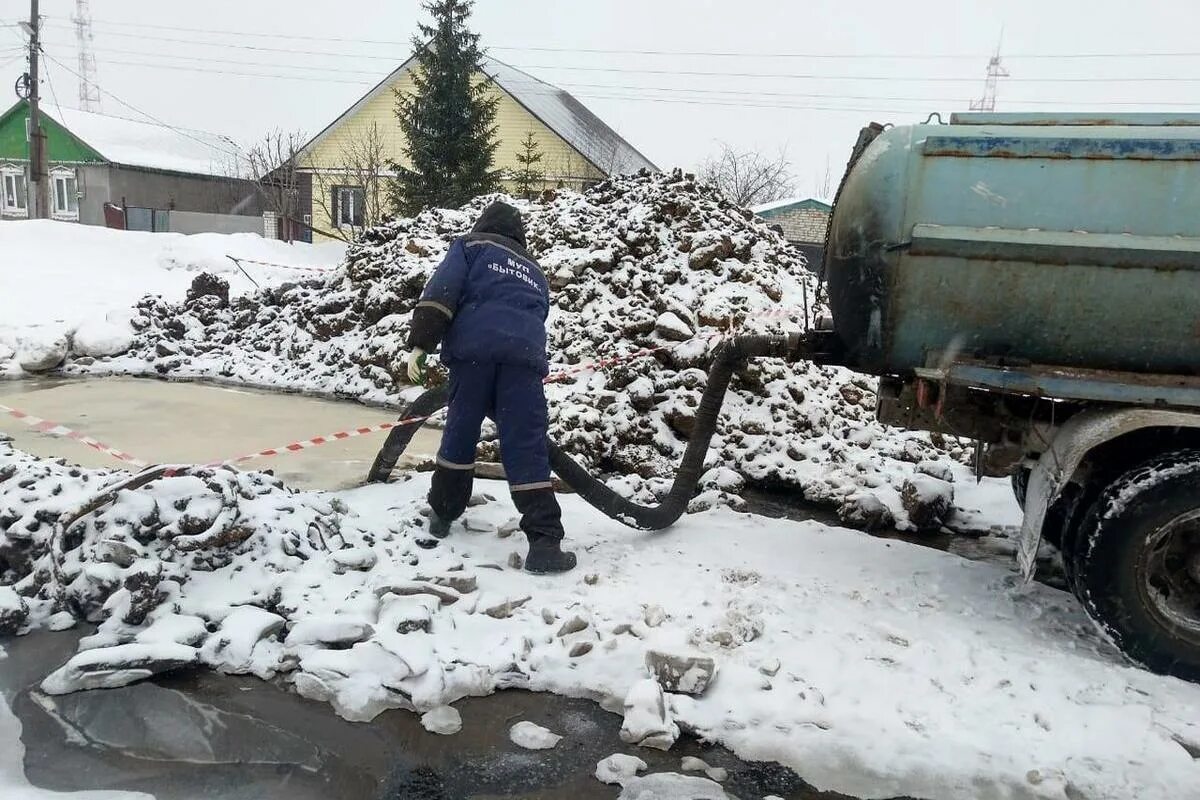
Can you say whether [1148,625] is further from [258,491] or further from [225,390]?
[225,390]

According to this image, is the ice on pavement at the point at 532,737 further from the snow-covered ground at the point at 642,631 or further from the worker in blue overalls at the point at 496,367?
the worker in blue overalls at the point at 496,367

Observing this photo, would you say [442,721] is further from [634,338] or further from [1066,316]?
[634,338]

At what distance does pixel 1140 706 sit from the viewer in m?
3.04

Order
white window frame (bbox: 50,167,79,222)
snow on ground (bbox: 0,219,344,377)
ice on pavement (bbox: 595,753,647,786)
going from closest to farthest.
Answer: ice on pavement (bbox: 595,753,647,786) < snow on ground (bbox: 0,219,344,377) < white window frame (bbox: 50,167,79,222)

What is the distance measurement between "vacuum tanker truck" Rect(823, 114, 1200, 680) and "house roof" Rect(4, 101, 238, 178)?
1272 inches

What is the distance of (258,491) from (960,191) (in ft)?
12.0

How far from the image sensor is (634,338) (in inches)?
307

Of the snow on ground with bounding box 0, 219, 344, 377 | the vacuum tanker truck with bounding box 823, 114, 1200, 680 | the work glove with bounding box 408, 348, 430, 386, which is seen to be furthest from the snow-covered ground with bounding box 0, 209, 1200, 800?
the snow on ground with bounding box 0, 219, 344, 377

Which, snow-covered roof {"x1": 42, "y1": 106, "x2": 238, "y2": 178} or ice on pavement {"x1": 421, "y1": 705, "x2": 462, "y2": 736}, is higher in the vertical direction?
snow-covered roof {"x1": 42, "y1": 106, "x2": 238, "y2": 178}

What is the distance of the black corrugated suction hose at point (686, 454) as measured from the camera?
14.9 ft

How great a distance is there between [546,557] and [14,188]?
37662 millimetres

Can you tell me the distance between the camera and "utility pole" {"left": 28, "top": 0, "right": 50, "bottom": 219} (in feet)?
65.8

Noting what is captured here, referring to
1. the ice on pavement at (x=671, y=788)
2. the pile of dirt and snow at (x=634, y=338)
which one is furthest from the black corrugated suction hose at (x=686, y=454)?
the ice on pavement at (x=671, y=788)

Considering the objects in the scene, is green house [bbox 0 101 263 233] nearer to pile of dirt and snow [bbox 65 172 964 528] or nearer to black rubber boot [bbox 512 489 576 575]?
pile of dirt and snow [bbox 65 172 964 528]
